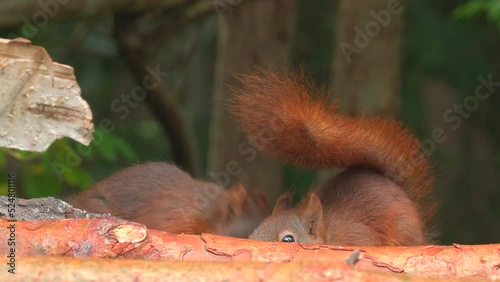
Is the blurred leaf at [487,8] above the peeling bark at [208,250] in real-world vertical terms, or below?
above

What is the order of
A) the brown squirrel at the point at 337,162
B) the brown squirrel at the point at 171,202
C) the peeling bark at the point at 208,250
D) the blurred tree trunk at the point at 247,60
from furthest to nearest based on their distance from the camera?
the blurred tree trunk at the point at 247,60 < the brown squirrel at the point at 171,202 < the brown squirrel at the point at 337,162 < the peeling bark at the point at 208,250

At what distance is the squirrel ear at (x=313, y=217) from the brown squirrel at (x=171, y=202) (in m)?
0.35

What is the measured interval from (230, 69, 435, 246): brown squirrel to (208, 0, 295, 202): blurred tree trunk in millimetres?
1691

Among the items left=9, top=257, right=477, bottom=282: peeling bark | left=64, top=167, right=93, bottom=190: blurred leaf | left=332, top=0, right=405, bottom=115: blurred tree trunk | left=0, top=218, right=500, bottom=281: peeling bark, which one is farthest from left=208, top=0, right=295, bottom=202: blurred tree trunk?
left=9, top=257, right=477, bottom=282: peeling bark

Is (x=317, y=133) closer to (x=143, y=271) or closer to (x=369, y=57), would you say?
(x=369, y=57)

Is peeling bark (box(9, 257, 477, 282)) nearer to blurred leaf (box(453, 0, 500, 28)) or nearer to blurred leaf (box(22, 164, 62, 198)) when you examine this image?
blurred leaf (box(453, 0, 500, 28))

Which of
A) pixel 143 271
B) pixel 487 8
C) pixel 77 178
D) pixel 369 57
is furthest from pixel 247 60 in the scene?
pixel 143 271

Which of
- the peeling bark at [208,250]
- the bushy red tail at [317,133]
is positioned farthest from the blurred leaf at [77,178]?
the peeling bark at [208,250]

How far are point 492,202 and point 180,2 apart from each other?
155 inches

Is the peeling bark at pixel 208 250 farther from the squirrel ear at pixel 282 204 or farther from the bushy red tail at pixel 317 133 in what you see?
the squirrel ear at pixel 282 204

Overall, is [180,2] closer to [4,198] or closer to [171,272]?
[4,198]

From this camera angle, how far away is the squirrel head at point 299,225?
A: 4441 millimetres

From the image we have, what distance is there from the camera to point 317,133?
4.36 meters

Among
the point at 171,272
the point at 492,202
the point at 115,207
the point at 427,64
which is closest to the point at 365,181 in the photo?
the point at 115,207
